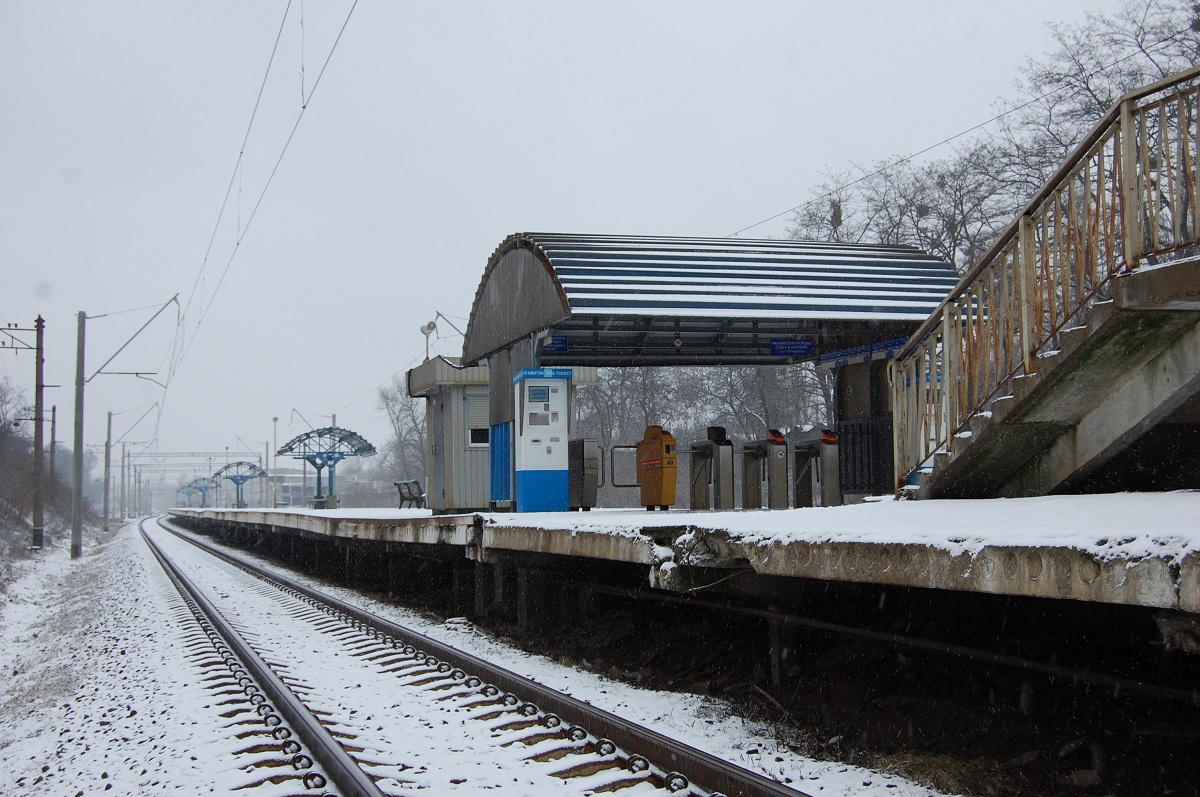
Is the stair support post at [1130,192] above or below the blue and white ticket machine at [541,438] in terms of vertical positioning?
above

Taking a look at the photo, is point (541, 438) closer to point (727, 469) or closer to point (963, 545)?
point (727, 469)

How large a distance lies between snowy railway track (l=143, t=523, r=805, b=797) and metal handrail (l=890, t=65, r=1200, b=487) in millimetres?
3341

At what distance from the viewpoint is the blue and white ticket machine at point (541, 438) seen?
14016 millimetres

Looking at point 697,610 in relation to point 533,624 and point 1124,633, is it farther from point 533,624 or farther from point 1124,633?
point 1124,633

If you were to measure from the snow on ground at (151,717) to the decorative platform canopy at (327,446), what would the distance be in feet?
72.5

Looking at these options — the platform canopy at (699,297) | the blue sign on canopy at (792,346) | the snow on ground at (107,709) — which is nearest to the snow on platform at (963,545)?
the snow on ground at (107,709)

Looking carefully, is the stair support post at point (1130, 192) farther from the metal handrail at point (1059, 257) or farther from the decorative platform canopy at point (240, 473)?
the decorative platform canopy at point (240, 473)

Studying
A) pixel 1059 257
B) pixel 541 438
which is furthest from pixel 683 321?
pixel 1059 257

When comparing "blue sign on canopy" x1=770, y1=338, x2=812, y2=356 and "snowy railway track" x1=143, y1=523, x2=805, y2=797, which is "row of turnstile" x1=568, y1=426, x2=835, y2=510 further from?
"snowy railway track" x1=143, y1=523, x2=805, y2=797

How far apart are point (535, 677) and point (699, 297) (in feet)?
20.8

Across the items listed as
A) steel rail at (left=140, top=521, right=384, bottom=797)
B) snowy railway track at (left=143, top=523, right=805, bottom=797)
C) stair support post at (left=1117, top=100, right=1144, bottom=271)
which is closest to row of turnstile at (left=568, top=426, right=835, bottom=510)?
snowy railway track at (left=143, top=523, right=805, bottom=797)

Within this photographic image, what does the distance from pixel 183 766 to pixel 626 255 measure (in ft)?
32.5

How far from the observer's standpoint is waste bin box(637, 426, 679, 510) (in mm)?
13070

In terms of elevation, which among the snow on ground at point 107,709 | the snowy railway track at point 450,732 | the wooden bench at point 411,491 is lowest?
the snow on ground at point 107,709
